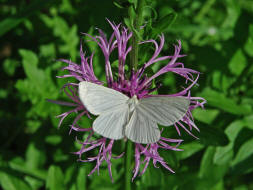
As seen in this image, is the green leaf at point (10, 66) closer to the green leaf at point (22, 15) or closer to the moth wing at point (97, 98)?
the green leaf at point (22, 15)

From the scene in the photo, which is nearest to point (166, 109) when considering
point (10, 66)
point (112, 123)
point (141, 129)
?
point (141, 129)

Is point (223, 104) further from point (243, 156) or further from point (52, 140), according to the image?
point (52, 140)

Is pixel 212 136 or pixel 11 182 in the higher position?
pixel 212 136

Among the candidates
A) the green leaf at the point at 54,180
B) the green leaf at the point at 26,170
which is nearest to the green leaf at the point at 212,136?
the green leaf at the point at 54,180

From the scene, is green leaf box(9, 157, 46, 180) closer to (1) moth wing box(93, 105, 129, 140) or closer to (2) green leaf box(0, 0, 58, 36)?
(2) green leaf box(0, 0, 58, 36)

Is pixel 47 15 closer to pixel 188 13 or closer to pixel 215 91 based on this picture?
pixel 188 13

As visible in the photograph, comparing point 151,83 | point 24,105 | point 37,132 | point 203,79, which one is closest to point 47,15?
point 24,105

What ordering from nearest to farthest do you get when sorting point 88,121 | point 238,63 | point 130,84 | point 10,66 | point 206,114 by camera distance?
point 130,84 < point 88,121 < point 206,114 < point 238,63 < point 10,66
